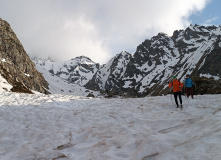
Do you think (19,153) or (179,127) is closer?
(19,153)

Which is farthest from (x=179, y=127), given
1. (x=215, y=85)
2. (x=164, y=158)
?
(x=215, y=85)

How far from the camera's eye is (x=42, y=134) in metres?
8.85

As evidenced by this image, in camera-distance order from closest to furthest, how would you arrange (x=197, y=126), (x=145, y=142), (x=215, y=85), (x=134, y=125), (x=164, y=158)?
(x=164, y=158) < (x=145, y=142) < (x=197, y=126) < (x=134, y=125) < (x=215, y=85)

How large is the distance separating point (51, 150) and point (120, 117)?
5537 millimetres

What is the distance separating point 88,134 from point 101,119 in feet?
9.75

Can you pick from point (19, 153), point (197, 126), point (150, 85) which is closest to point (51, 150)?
point (19, 153)

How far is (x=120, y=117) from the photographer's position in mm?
11633

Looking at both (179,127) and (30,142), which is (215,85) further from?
(30,142)

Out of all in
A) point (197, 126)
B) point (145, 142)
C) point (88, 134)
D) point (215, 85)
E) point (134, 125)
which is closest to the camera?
point (145, 142)

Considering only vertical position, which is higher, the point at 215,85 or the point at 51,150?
the point at 215,85

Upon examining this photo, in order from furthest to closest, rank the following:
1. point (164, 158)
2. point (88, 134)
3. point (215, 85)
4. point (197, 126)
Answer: point (215, 85), point (88, 134), point (197, 126), point (164, 158)

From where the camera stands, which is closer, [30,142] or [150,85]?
[30,142]

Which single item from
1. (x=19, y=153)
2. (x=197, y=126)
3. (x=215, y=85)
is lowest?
(x=19, y=153)

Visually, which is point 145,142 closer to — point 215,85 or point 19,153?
point 19,153
